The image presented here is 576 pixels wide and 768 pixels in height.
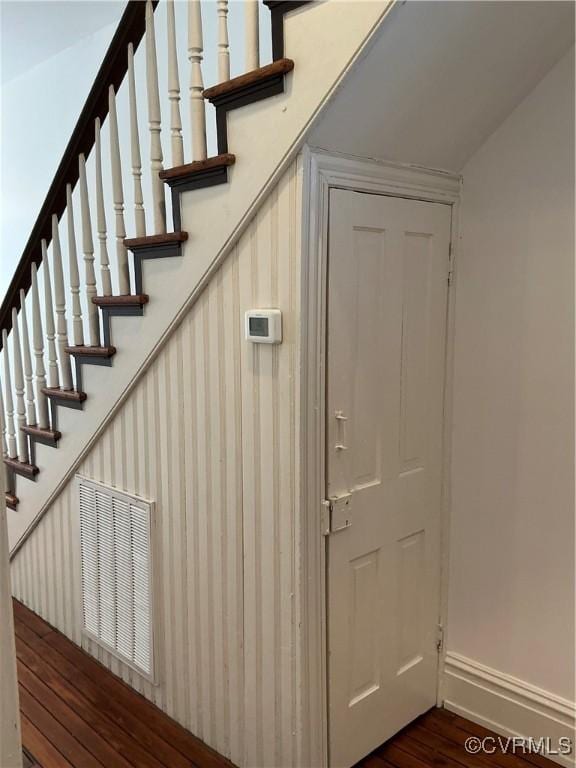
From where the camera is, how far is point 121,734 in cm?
219

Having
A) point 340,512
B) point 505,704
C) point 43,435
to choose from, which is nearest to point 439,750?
point 505,704

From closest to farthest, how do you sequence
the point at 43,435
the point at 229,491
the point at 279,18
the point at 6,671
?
the point at 6,671
the point at 279,18
the point at 229,491
the point at 43,435

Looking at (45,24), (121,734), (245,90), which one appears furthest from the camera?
(45,24)

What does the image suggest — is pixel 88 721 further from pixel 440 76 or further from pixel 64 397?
pixel 440 76

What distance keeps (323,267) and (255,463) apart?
614 millimetres

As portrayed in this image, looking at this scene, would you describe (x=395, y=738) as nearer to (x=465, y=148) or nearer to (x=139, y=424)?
(x=139, y=424)

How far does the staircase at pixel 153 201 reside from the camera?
1560 millimetres

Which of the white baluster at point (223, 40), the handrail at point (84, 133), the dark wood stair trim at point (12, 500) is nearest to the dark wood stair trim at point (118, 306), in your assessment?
the handrail at point (84, 133)

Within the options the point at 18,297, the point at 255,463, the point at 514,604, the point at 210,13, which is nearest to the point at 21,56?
the point at 210,13

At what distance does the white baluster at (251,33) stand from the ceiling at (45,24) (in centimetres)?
192

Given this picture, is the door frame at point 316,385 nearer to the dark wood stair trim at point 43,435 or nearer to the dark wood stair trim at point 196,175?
the dark wood stair trim at point 196,175

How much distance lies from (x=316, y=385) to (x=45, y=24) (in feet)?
9.64

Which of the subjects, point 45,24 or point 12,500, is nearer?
point 12,500

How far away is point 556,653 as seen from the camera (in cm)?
202
